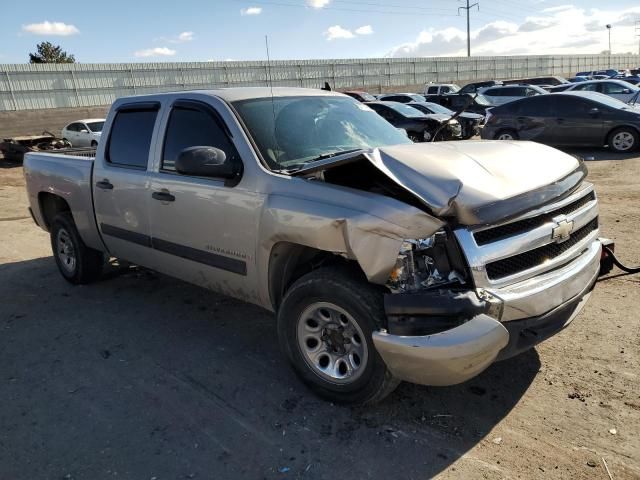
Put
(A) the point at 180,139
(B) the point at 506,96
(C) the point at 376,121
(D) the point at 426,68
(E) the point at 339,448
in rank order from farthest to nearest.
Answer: (D) the point at 426,68 → (B) the point at 506,96 → (C) the point at 376,121 → (A) the point at 180,139 → (E) the point at 339,448

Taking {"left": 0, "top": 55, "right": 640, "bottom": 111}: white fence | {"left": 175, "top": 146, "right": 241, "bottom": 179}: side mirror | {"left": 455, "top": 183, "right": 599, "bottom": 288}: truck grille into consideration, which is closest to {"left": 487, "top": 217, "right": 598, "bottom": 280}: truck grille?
{"left": 455, "top": 183, "right": 599, "bottom": 288}: truck grille

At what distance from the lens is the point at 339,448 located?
2869 mm

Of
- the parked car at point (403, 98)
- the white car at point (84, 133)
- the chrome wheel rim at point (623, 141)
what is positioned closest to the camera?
the chrome wheel rim at point (623, 141)

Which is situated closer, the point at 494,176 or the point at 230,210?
the point at 494,176

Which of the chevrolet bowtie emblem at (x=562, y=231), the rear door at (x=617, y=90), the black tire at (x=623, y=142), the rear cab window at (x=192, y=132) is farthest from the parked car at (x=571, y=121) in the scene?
the rear cab window at (x=192, y=132)

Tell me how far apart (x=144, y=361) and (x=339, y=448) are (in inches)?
72.0

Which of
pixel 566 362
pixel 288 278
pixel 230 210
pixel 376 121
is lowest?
pixel 566 362

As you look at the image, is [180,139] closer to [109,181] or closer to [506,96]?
[109,181]

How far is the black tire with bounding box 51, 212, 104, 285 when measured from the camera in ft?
18.4

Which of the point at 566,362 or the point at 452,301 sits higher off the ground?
the point at 452,301

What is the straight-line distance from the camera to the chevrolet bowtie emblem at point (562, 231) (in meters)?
3.01

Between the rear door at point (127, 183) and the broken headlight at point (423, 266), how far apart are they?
2460mm

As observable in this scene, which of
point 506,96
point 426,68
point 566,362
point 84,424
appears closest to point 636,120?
point 506,96

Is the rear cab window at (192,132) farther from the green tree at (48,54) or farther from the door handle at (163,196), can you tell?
the green tree at (48,54)
